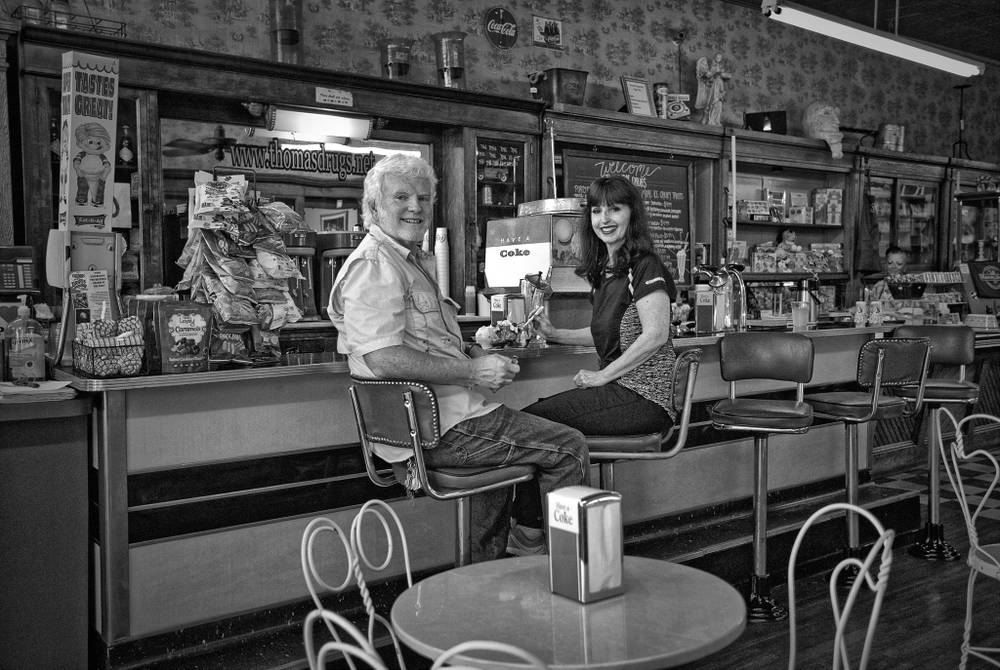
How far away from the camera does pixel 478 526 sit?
285 cm

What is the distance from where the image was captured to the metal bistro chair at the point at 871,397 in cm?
389

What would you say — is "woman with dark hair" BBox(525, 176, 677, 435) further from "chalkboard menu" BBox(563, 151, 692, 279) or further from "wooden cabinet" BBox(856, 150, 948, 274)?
"wooden cabinet" BBox(856, 150, 948, 274)

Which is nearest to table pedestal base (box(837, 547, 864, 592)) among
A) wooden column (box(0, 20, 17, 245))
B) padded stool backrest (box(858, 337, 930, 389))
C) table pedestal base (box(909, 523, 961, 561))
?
table pedestal base (box(909, 523, 961, 561))

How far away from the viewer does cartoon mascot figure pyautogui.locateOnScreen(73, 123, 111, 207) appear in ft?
11.5

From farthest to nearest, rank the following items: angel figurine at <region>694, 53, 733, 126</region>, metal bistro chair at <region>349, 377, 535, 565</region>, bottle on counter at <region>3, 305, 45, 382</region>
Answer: angel figurine at <region>694, 53, 733, 126</region>, bottle on counter at <region>3, 305, 45, 382</region>, metal bistro chair at <region>349, 377, 535, 565</region>

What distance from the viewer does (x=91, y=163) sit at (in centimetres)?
354

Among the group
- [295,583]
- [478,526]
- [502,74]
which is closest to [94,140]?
[295,583]

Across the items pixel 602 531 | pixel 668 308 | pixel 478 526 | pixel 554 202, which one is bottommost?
pixel 478 526

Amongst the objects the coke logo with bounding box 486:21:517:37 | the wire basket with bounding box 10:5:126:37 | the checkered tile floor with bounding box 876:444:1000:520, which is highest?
the coke logo with bounding box 486:21:517:37

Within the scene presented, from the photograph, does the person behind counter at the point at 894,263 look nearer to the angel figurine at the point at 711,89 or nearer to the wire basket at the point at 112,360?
the angel figurine at the point at 711,89

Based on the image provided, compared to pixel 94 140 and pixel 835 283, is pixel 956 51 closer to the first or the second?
pixel 835 283

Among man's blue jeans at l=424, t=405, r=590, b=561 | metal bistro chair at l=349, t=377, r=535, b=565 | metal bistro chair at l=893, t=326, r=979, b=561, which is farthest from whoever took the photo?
metal bistro chair at l=893, t=326, r=979, b=561

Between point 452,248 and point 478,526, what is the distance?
3468mm

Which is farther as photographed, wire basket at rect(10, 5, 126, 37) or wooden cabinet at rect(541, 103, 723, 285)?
wooden cabinet at rect(541, 103, 723, 285)
